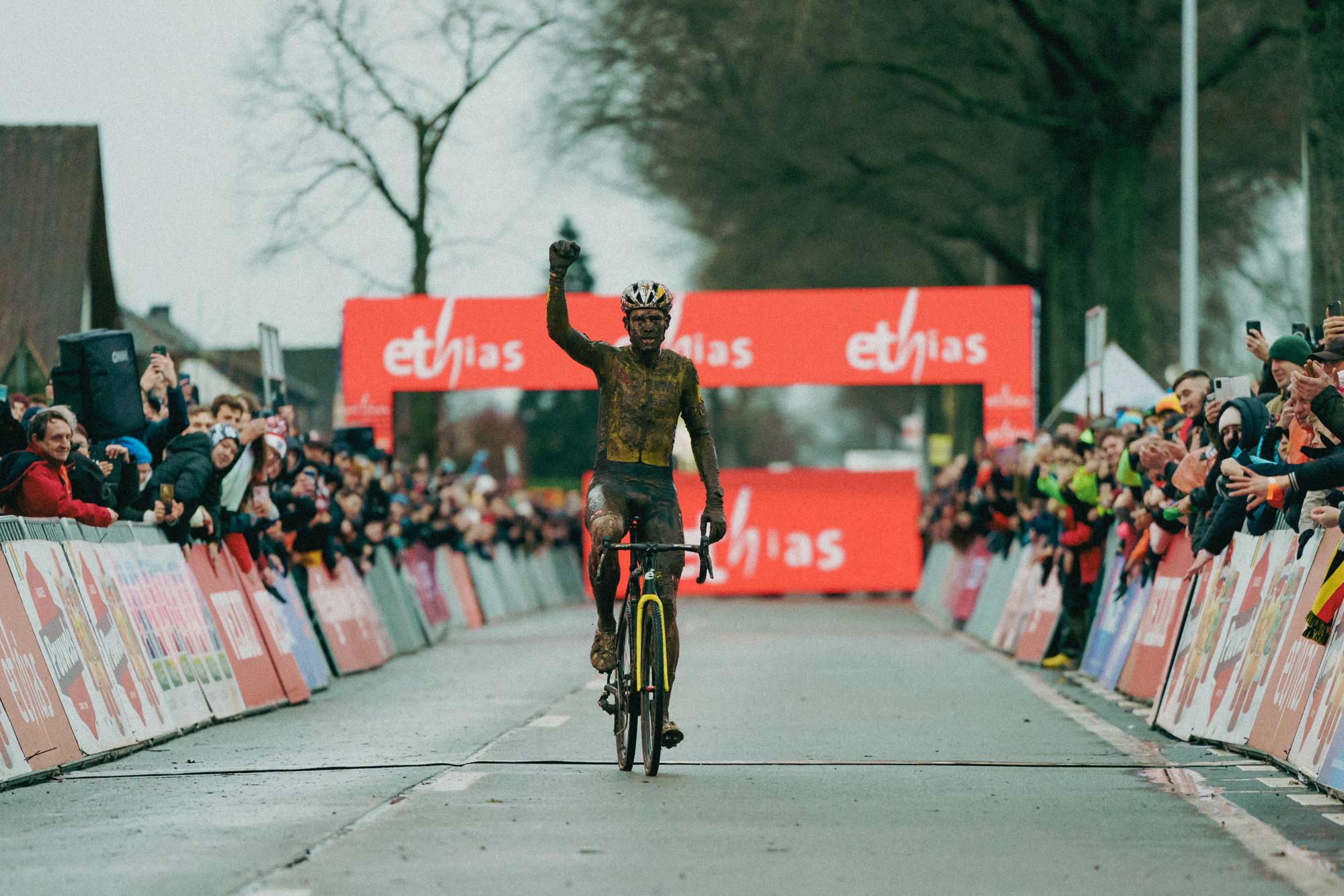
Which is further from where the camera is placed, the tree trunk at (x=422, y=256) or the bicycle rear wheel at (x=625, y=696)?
the tree trunk at (x=422, y=256)

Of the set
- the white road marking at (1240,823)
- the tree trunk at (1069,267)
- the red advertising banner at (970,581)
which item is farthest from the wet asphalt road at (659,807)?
the tree trunk at (1069,267)

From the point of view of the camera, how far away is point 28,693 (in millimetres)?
10914

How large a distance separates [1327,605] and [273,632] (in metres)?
8.62

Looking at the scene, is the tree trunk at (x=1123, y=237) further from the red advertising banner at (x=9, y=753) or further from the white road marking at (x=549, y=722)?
the red advertising banner at (x=9, y=753)

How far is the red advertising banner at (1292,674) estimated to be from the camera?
10.5 metres

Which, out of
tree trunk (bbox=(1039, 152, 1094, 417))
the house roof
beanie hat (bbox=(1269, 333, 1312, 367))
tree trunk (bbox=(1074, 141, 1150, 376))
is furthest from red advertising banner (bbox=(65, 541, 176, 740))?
the house roof

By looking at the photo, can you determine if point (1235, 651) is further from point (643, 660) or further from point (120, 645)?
point (120, 645)

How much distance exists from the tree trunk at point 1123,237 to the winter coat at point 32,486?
19.3m

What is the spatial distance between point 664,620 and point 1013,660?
1127 cm

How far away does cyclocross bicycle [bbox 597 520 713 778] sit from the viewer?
33.9 feet

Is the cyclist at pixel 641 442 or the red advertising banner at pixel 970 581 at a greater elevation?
the cyclist at pixel 641 442

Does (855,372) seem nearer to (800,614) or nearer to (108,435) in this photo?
(800,614)

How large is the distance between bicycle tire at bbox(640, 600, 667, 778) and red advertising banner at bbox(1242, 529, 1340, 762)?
2.78 m

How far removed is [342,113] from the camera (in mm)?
36875
